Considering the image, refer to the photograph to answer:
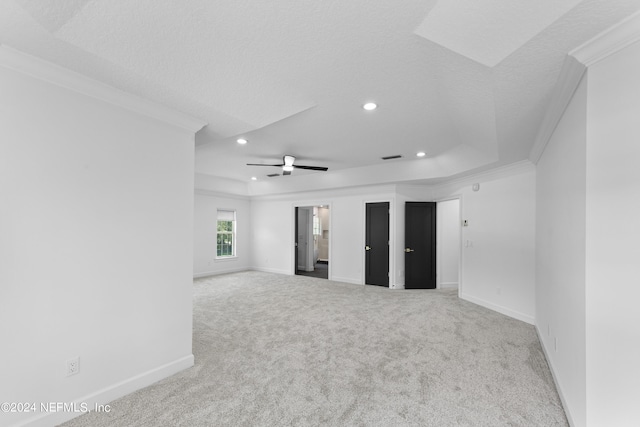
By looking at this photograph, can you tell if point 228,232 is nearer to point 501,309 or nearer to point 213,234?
point 213,234

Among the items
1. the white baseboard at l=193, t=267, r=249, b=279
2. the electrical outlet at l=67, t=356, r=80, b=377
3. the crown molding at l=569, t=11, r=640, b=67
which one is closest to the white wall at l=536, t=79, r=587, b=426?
the crown molding at l=569, t=11, r=640, b=67

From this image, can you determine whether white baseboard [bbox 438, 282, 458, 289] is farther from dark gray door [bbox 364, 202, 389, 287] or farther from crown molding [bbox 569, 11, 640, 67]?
crown molding [bbox 569, 11, 640, 67]

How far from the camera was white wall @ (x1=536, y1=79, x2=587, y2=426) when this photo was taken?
1751mm

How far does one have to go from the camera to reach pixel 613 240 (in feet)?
4.94

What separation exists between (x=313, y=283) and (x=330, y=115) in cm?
478

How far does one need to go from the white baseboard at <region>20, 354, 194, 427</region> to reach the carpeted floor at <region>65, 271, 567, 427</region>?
0.07 m

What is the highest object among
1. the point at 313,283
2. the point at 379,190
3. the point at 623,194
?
the point at 379,190

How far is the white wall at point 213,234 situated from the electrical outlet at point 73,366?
5591 millimetres

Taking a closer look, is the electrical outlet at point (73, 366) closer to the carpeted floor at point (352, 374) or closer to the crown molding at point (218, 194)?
the carpeted floor at point (352, 374)

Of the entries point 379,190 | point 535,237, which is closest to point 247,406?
point 535,237

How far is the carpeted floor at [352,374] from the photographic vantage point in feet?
6.76

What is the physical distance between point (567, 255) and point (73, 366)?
3.84 m

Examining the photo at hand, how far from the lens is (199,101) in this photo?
2.44 meters

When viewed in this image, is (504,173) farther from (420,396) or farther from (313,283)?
(313,283)
